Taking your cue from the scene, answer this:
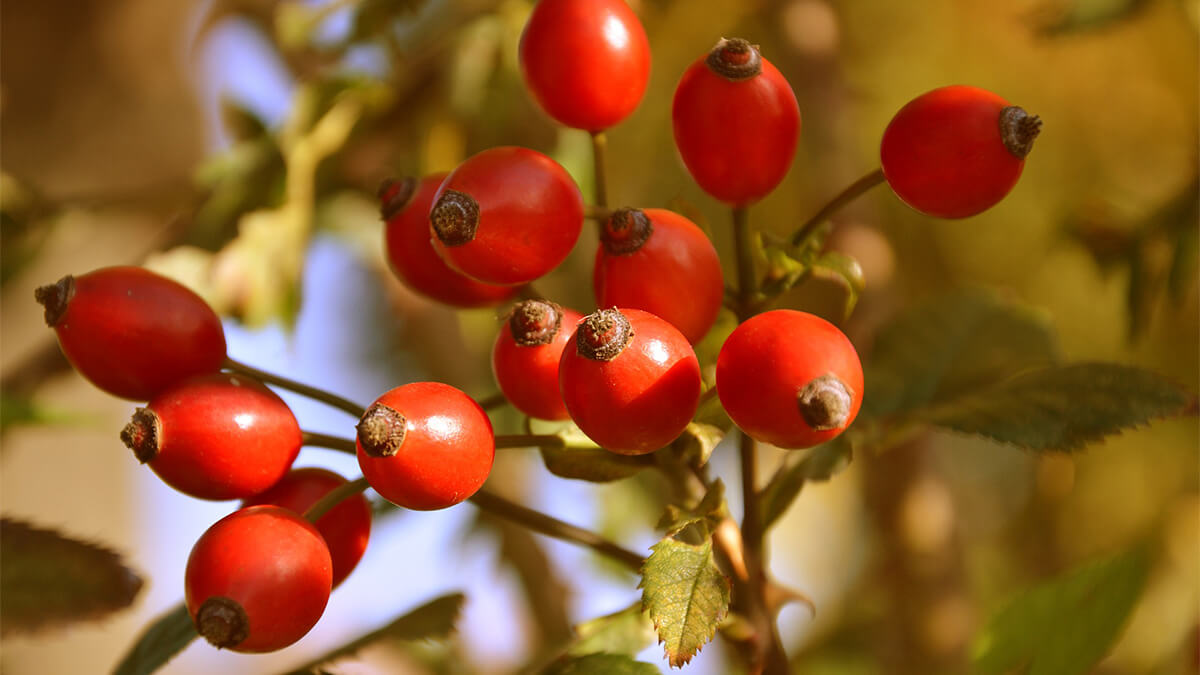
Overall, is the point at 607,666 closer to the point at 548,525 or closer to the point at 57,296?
the point at 548,525

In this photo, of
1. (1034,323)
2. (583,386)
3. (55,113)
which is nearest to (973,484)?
(1034,323)

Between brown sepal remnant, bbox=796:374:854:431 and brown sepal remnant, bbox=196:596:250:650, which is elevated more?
brown sepal remnant, bbox=796:374:854:431

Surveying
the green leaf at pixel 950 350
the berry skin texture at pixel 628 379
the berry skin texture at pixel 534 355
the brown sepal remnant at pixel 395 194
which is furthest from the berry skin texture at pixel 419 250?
the green leaf at pixel 950 350

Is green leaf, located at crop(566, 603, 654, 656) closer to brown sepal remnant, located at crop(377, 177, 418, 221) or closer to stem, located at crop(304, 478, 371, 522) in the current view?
stem, located at crop(304, 478, 371, 522)

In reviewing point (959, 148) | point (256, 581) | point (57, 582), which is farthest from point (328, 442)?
point (959, 148)

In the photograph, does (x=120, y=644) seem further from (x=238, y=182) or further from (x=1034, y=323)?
(x=1034, y=323)

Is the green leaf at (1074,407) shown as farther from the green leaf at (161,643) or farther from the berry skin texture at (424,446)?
the green leaf at (161,643)

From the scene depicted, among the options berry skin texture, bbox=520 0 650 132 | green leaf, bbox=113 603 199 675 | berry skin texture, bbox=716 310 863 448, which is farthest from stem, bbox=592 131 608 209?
green leaf, bbox=113 603 199 675
